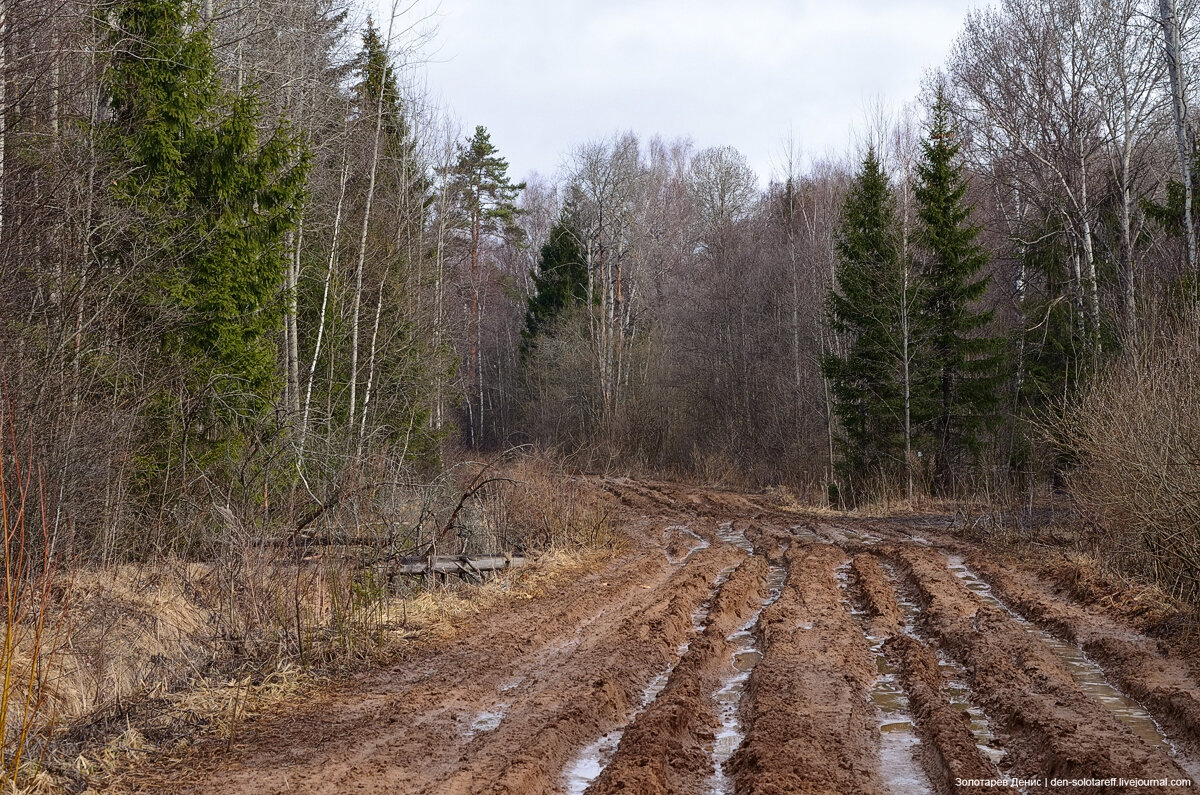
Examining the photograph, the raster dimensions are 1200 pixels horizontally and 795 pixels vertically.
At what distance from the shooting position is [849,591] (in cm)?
1116

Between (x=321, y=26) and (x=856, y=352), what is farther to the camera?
(x=856, y=352)

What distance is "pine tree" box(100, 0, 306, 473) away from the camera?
12.3m

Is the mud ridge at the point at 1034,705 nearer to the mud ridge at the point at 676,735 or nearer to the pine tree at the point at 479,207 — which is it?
the mud ridge at the point at 676,735

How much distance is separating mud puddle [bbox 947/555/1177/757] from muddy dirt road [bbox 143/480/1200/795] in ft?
0.09

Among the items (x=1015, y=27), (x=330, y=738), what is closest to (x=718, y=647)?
(x=330, y=738)

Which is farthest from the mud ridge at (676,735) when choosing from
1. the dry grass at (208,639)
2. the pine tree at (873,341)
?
the pine tree at (873,341)

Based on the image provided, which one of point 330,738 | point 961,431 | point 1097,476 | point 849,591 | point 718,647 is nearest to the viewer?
point 330,738

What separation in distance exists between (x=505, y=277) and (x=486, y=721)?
46.8 m

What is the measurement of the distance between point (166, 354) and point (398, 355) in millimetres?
9979

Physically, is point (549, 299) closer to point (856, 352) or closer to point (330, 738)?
point (856, 352)

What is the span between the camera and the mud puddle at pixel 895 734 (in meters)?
5.00

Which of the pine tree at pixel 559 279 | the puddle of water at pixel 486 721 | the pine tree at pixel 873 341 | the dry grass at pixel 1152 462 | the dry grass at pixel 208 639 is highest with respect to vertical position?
the pine tree at pixel 559 279

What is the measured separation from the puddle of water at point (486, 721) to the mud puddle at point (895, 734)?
8.55 ft

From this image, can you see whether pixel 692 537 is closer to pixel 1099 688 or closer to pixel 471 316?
pixel 1099 688
